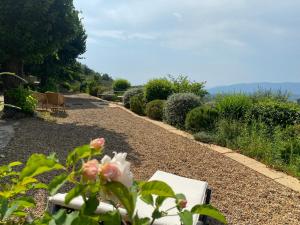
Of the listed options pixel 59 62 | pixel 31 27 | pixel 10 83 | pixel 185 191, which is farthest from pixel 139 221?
pixel 59 62

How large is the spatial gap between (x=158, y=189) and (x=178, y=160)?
5.86m

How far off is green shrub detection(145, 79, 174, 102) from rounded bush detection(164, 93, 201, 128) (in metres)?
3.71

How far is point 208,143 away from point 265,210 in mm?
4155

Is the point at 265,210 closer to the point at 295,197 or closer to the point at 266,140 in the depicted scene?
the point at 295,197

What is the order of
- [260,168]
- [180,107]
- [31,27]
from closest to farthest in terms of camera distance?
[260,168] → [31,27] → [180,107]

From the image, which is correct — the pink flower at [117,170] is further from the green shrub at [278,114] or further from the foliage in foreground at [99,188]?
the green shrub at [278,114]

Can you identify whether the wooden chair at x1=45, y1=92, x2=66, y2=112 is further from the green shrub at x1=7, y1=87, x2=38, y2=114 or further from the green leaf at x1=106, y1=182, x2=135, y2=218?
the green leaf at x1=106, y1=182, x2=135, y2=218

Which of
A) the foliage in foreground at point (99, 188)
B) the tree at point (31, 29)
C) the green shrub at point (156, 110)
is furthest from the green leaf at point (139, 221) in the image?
the green shrub at point (156, 110)

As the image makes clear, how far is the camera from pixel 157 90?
51.1 feet

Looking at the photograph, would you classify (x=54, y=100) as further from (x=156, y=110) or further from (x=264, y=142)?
(x=264, y=142)

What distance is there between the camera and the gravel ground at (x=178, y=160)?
4.73m

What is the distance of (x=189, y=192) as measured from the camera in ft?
12.9

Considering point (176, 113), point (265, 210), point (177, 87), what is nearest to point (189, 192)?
point (265, 210)

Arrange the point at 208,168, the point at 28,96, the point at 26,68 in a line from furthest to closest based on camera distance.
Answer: the point at 26,68, the point at 28,96, the point at 208,168
